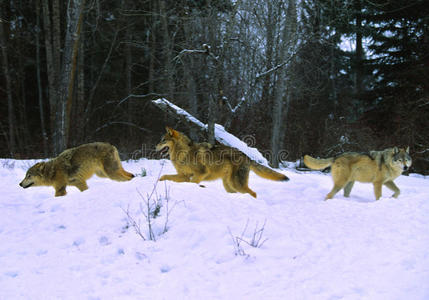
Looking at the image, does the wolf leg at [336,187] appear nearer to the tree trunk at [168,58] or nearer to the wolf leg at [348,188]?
the wolf leg at [348,188]

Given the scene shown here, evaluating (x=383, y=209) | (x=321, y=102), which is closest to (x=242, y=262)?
(x=383, y=209)

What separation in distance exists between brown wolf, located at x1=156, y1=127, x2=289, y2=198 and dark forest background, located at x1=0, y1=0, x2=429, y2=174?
11.6 ft

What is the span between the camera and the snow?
3.14 metres

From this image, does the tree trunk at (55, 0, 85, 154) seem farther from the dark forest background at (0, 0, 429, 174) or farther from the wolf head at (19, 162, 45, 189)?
the wolf head at (19, 162, 45, 189)

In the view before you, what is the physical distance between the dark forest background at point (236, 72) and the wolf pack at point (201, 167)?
3.55 meters

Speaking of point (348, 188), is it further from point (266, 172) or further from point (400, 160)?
point (266, 172)

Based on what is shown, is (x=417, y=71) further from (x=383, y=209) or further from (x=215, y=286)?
(x=215, y=286)

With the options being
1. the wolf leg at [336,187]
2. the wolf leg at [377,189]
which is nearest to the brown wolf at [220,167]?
the wolf leg at [336,187]

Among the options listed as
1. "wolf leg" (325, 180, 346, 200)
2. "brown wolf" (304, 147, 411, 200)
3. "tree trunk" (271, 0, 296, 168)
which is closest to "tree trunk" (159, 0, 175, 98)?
"tree trunk" (271, 0, 296, 168)

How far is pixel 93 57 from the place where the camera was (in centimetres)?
2338

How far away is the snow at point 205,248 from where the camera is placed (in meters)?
3.14

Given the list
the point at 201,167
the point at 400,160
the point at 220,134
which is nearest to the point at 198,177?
the point at 201,167

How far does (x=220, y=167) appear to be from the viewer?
21.9ft

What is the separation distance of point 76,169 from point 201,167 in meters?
2.70
